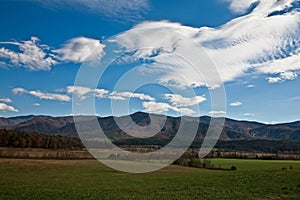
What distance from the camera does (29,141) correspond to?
154 meters

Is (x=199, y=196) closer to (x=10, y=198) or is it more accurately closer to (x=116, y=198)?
(x=116, y=198)

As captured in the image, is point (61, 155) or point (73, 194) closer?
point (73, 194)

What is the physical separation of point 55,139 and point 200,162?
293 ft

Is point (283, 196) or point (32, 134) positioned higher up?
point (32, 134)

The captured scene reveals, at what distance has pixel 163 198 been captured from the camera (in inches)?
1211

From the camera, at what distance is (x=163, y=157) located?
13588 cm

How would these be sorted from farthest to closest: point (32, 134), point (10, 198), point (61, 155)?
point (32, 134) → point (61, 155) → point (10, 198)

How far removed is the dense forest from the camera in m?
147

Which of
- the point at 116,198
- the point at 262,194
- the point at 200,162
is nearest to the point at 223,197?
the point at 262,194

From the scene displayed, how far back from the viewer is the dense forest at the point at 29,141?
146625 millimetres

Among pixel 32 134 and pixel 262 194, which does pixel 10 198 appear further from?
pixel 32 134

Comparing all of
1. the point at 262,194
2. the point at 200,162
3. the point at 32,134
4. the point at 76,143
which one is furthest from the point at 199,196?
the point at 76,143

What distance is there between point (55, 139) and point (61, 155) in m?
42.5

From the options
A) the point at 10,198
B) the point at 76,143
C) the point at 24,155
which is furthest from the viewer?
the point at 76,143
